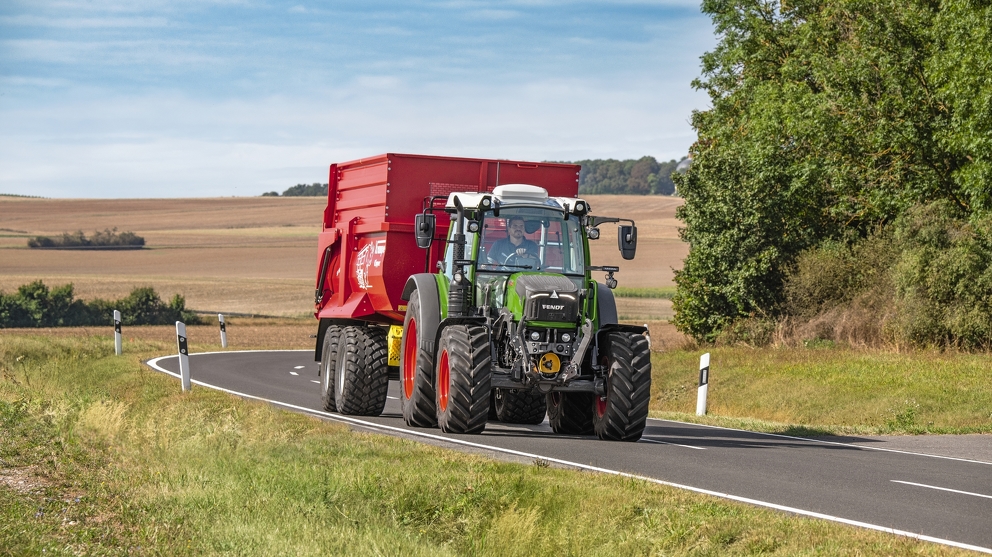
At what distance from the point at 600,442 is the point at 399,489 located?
534 centimetres

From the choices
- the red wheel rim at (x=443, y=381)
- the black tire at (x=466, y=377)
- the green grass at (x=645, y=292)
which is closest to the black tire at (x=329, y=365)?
the red wheel rim at (x=443, y=381)

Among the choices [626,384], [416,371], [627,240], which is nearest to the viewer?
[626,384]

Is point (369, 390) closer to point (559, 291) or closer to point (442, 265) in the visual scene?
point (442, 265)

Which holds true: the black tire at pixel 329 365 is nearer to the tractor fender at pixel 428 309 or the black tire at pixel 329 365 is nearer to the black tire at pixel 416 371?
the black tire at pixel 416 371

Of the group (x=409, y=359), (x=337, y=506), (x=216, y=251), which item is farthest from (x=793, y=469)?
(x=216, y=251)

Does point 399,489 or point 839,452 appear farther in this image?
point 839,452

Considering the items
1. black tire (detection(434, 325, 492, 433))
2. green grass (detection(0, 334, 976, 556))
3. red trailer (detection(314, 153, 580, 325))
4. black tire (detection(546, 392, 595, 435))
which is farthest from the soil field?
green grass (detection(0, 334, 976, 556))

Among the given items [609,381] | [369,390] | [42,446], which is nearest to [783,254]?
[369,390]

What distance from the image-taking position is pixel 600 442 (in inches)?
566

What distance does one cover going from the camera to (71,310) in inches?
2250

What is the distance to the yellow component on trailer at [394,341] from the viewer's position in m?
17.7

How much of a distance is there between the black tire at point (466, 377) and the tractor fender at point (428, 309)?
1.91ft

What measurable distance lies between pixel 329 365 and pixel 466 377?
5.78 meters

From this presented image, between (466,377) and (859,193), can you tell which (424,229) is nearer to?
(466,377)
